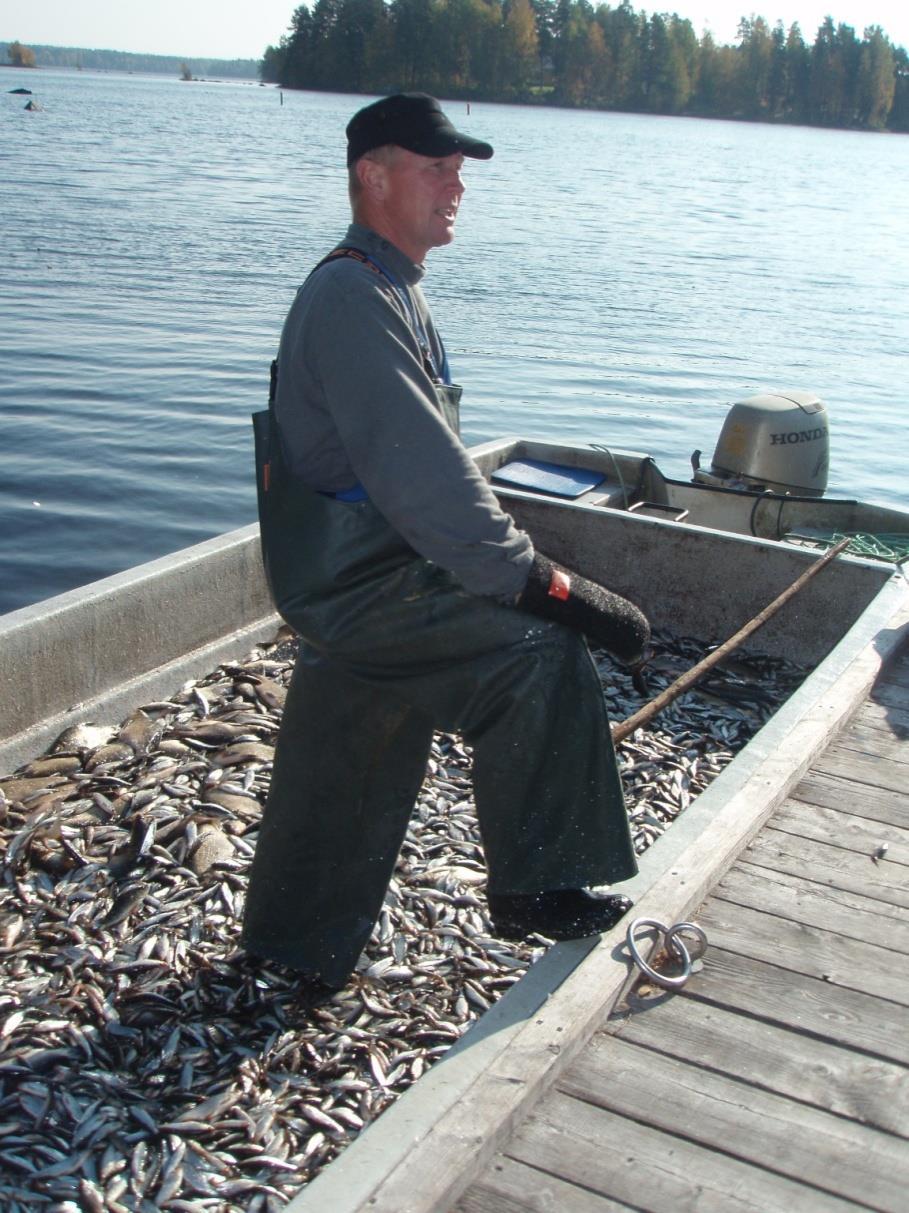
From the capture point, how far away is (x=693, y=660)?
762 centimetres

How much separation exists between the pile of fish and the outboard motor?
400 cm

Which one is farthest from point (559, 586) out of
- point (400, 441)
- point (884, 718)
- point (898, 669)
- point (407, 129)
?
point (898, 669)

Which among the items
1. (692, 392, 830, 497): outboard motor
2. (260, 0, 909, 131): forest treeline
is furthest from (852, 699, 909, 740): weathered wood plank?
(260, 0, 909, 131): forest treeline

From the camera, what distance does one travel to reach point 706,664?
559 cm

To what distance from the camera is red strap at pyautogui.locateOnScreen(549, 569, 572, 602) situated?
3391mm

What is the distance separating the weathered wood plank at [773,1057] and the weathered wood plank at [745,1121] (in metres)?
0.04

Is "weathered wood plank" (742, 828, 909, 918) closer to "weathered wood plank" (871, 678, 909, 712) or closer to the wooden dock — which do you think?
the wooden dock

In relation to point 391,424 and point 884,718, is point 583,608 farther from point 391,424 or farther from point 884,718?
point 884,718

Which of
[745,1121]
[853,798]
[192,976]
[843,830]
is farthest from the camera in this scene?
[853,798]

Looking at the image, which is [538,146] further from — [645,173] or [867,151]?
[867,151]

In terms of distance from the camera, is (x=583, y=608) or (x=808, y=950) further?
(x=808, y=950)

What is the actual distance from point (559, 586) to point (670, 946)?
1110 millimetres

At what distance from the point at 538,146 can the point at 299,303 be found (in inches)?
2798

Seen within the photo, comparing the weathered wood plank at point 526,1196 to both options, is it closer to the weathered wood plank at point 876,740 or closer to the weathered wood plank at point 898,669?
the weathered wood plank at point 876,740
